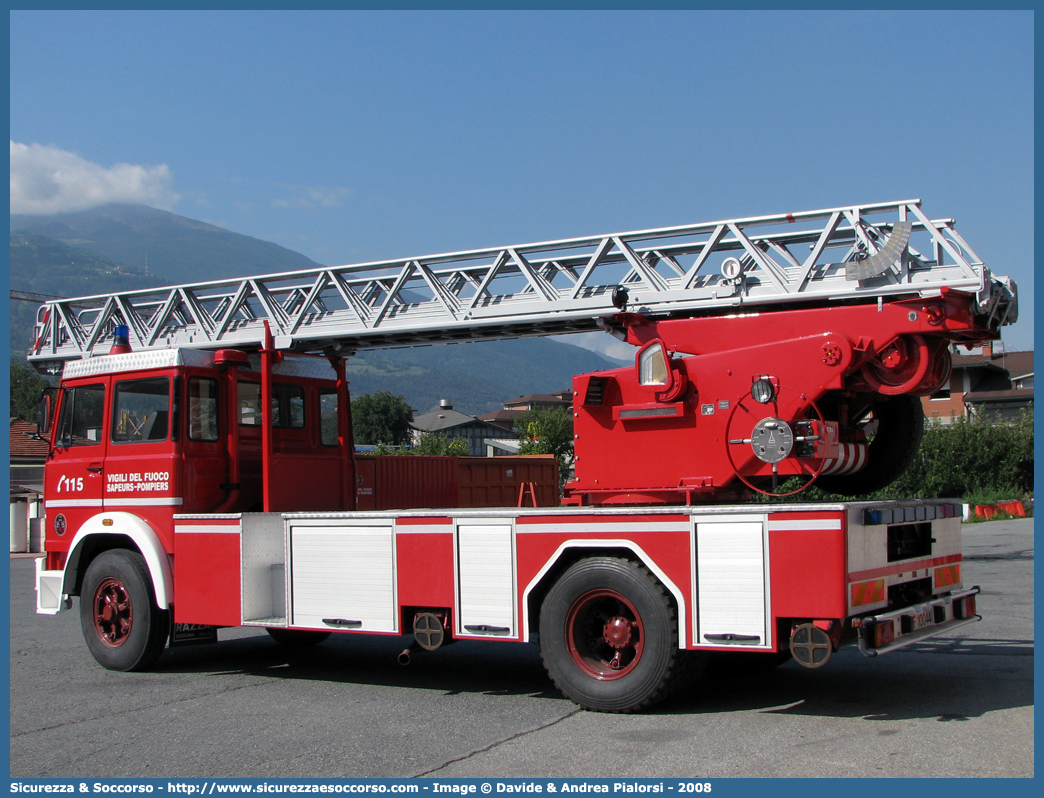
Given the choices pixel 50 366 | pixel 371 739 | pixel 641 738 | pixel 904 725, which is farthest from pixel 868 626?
pixel 50 366

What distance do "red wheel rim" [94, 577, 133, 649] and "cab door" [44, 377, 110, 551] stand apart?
734mm

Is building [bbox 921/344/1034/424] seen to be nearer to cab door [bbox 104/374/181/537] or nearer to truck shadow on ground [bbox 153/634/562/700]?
truck shadow on ground [bbox 153/634/562/700]

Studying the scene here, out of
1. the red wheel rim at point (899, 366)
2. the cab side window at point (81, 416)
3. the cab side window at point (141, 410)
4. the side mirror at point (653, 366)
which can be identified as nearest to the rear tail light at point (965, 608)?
the red wheel rim at point (899, 366)

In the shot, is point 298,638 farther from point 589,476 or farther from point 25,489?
point 25,489

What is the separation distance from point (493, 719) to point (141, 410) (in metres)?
4.94

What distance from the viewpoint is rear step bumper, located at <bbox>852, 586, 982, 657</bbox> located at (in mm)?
6332

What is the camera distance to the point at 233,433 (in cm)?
978

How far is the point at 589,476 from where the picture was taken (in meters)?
8.22

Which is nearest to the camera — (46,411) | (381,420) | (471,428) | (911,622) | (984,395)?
(911,622)

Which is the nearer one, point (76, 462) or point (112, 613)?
point (112, 613)

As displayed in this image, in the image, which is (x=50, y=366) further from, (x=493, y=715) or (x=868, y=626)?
(x=868, y=626)

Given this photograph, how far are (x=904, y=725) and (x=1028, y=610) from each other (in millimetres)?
7124

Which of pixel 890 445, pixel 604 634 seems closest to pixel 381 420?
pixel 890 445

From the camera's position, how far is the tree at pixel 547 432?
5556 cm
